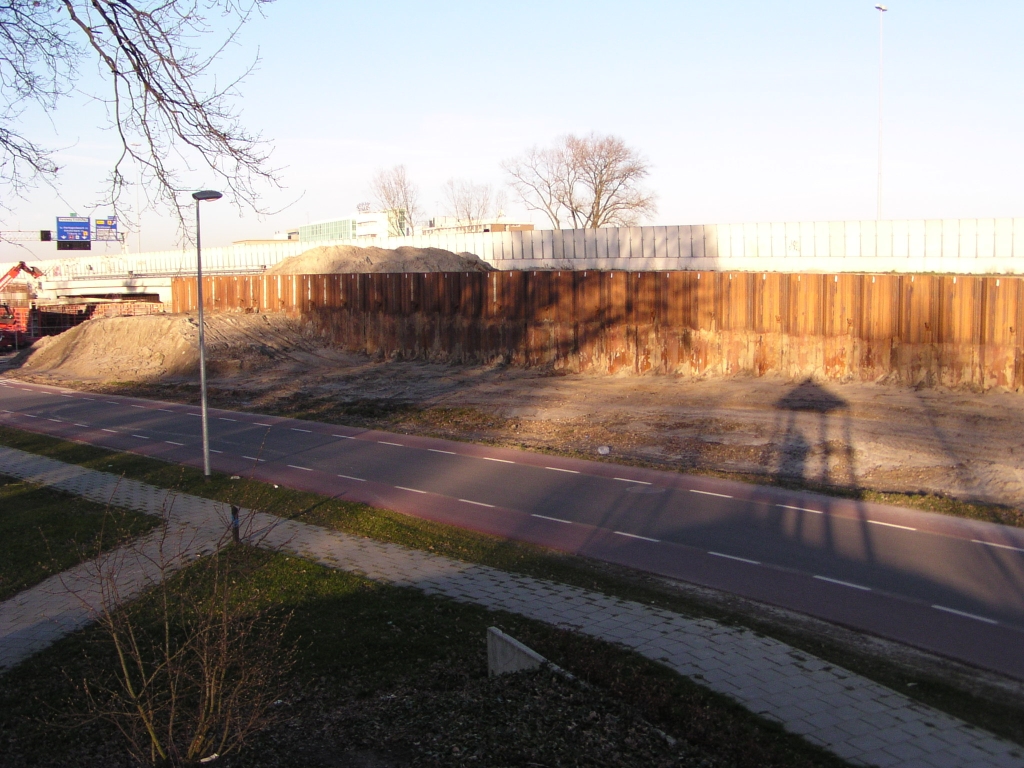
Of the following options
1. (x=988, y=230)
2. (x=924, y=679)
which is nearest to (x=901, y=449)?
(x=924, y=679)

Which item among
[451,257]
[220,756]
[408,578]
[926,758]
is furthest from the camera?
[451,257]

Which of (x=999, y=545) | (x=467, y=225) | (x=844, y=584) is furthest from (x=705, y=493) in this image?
(x=467, y=225)

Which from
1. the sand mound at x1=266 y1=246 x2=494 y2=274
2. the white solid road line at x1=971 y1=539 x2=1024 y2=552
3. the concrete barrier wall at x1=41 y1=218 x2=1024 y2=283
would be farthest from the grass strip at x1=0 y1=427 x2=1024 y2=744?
the sand mound at x1=266 y1=246 x2=494 y2=274

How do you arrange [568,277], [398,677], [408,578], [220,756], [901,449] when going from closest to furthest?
[220,756] → [398,677] → [408,578] → [901,449] → [568,277]

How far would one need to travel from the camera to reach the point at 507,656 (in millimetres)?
7039

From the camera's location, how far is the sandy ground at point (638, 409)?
54.9ft

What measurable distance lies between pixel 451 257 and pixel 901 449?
31.1 meters

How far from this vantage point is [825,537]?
40.0ft

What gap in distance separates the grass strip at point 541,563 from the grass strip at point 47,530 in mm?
1717

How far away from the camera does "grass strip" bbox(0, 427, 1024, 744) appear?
23.5ft

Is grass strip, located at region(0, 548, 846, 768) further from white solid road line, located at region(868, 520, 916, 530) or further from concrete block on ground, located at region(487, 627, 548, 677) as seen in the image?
white solid road line, located at region(868, 520, 916, 530)

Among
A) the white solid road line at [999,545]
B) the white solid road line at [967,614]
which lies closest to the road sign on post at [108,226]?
the white solid road line at [967,614]

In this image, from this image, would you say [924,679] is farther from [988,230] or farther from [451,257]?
[451,257]

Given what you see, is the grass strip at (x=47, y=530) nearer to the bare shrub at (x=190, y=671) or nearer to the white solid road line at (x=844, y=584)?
the bare shrub at (x=190, y=671)
